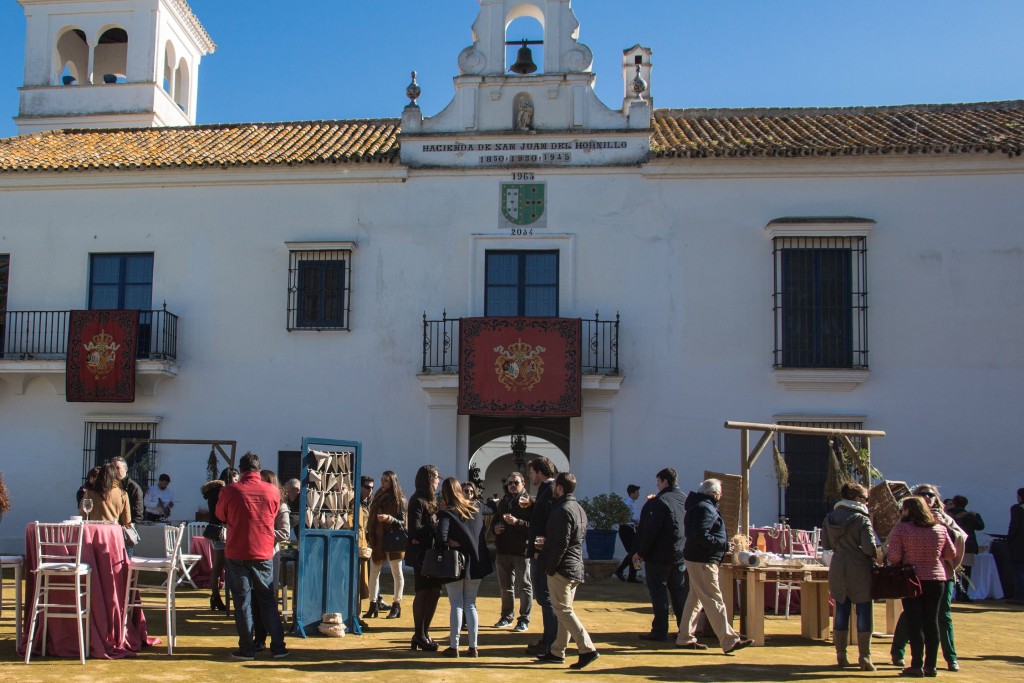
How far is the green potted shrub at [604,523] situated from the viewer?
703 inches

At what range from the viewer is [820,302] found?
62.2ft

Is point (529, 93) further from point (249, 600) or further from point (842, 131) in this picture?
point (249, 600)

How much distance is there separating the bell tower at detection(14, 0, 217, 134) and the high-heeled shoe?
19656mm

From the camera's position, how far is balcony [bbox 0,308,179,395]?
1956 cm

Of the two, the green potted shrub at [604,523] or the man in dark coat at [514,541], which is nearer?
the man in dark coat at [514,541]

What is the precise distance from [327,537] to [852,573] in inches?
195

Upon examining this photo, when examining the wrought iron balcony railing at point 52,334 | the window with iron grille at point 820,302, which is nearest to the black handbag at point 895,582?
the window with iron grille at point 820,302

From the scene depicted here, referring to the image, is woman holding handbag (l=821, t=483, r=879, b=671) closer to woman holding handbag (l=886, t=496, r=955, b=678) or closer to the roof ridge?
woman holding handbag (l=886, t=496, r=955, b=678)

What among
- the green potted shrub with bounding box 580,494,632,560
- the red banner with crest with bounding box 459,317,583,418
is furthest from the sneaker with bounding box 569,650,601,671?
the red banner with crest with bounding box 459,317,583,418

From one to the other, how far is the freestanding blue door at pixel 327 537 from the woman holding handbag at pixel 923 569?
518cm

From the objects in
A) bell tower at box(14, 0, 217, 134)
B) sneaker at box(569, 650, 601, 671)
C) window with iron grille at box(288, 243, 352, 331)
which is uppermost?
bell tower at box(14, 0, 217, 134)

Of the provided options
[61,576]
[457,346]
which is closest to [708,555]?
[61,576]

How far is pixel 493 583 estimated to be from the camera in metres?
16.3

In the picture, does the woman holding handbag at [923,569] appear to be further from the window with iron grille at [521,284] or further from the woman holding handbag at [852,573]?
the window with iron grille at [521,284]
